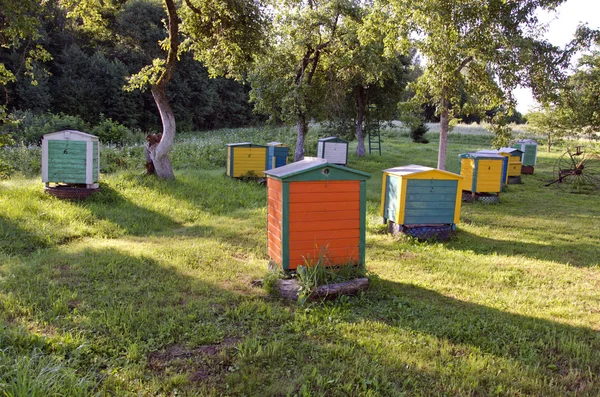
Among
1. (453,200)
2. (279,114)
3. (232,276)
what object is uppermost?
(279,114)

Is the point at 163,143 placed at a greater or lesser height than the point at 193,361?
greater

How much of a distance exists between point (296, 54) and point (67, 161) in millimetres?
9873

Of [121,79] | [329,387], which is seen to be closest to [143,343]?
[329,387]

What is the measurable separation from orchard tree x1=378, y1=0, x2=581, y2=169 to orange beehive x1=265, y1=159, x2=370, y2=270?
620 centimetres

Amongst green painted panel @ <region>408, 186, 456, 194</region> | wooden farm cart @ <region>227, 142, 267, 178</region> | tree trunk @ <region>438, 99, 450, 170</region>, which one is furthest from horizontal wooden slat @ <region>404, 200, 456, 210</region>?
wooden farm cart @ <region>227, 142, 267, 178</region>

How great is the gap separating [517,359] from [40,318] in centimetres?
404

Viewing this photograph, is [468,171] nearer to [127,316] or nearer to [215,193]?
[215,193]

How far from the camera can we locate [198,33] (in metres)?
Answer: 11.9

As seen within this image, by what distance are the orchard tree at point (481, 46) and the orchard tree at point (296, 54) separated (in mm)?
5198

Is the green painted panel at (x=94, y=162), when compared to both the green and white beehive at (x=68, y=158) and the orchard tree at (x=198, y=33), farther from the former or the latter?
the orchard tree at (x=198, y=33)

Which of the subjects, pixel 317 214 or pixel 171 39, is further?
pixel 171 39

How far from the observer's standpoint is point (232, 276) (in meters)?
5.41

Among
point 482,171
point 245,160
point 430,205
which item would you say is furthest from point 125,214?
point 482,171

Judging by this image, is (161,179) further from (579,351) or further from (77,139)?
(579,351)
